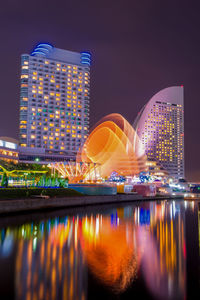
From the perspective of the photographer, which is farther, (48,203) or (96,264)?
(48,203)

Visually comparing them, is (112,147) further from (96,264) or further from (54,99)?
(96,264)

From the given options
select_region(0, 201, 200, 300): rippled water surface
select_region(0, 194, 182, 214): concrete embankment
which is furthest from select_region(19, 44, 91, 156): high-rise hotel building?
select_region(0, 201, 200, 300): rippled water surface

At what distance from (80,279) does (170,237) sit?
12.6 meters

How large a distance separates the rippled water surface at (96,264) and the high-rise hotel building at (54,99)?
136m

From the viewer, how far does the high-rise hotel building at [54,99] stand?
517 ft

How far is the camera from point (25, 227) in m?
25.6

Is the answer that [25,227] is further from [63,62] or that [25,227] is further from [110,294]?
[63,62]

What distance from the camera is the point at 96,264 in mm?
14727

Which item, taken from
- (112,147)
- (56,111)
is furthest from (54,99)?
(112,147)

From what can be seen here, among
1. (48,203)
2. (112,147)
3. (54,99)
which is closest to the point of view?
(48,203)

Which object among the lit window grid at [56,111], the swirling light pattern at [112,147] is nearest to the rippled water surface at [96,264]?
the swirling light pattern at [112,147]

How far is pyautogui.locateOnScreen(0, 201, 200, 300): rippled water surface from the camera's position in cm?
1115

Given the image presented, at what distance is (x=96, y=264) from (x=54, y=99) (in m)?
158

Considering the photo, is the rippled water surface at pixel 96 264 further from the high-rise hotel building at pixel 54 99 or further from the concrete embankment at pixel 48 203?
the high-rise hotel building at pixel 54 99
